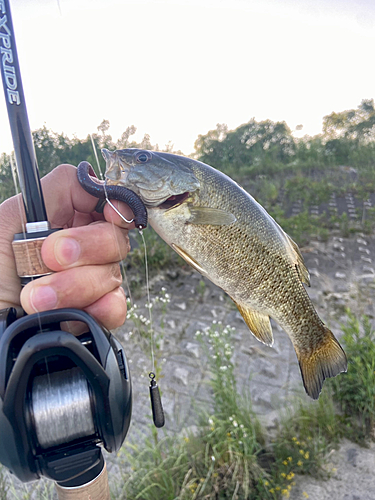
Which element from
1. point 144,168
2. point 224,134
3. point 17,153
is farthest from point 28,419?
point 224,134

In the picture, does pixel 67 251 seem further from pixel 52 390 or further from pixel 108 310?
pixel 52 390

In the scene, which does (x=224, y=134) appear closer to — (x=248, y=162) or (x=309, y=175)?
(x=248, y=162)

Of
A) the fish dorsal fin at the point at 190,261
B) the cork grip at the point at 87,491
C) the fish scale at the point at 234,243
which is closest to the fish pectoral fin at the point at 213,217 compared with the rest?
the fish scale at the point at 234,243

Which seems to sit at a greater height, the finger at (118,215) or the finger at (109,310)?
the finger at (118,215)

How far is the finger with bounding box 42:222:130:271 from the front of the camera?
3.38ft

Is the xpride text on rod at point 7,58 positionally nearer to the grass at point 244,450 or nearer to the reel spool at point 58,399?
the reel spool at point 58,399

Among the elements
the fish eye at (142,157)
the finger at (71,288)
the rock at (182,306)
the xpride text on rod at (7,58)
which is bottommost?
the rock at (182,306)

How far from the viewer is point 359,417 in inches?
103

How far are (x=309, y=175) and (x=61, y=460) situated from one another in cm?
1132

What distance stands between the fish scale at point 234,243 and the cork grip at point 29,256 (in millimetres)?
378

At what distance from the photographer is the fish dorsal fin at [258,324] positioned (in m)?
1.22

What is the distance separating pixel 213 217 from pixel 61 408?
2.44 ft

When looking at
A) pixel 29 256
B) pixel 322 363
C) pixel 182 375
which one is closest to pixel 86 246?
pixel 29 256

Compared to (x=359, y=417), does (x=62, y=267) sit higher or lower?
higher
